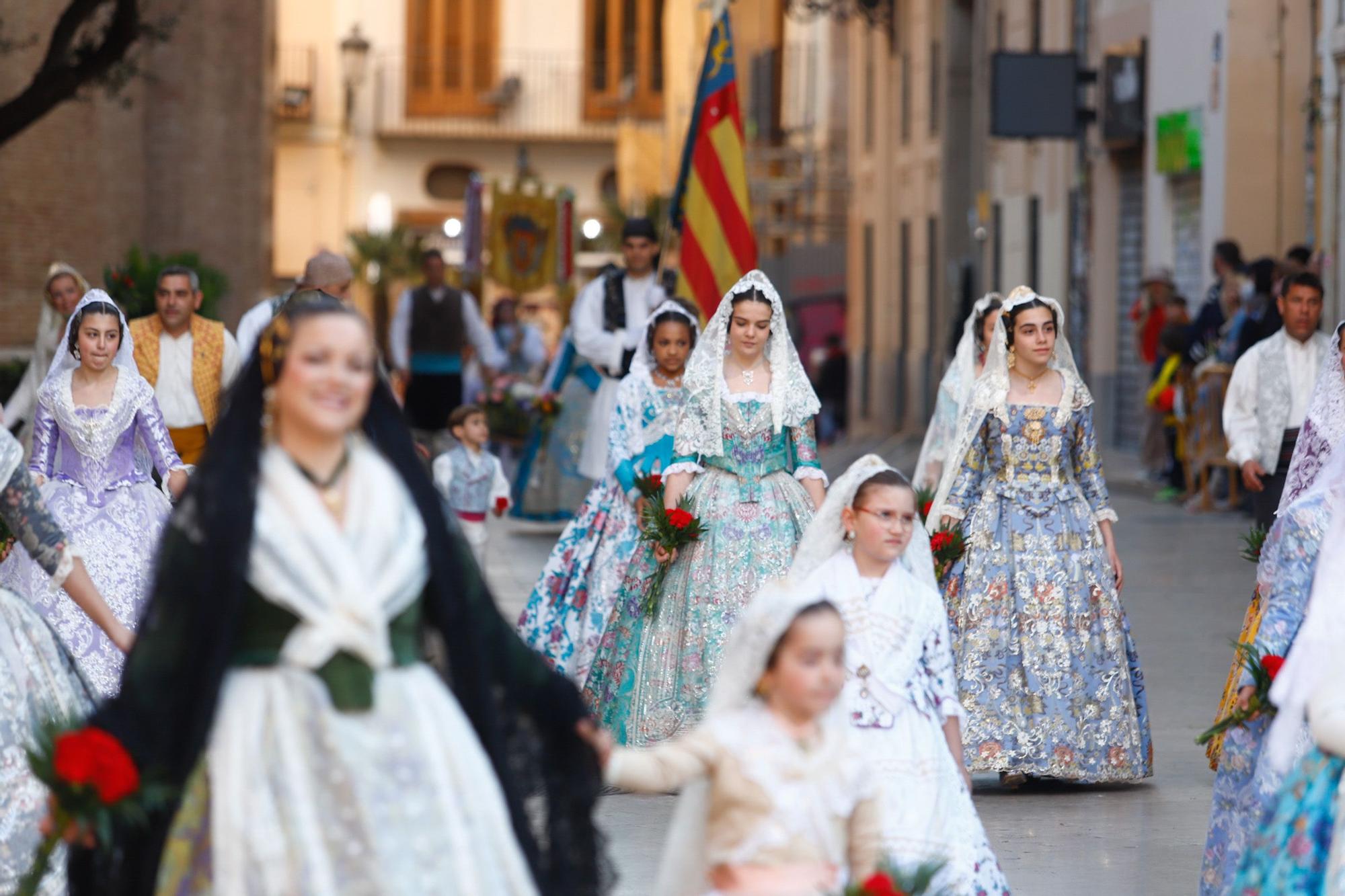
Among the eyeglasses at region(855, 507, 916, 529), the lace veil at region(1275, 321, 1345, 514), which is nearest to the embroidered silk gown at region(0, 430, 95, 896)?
the eyeglasses at region(855, 507, 916, 529)

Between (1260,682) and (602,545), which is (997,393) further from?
(1260,682)

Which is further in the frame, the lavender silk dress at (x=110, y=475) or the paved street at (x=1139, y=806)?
the lavender silk dress at (x=110, y=475)

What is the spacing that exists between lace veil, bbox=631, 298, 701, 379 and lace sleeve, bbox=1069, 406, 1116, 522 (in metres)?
1.66

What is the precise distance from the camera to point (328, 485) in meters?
4.40

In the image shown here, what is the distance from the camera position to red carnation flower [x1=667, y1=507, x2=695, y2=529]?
8.54m

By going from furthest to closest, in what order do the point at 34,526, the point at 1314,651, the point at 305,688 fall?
1. the point at 34,526
2. the point at 1314,651
3. the point at 305,688

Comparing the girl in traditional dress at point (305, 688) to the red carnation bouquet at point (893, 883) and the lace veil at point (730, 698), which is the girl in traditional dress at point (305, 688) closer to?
the lace veil at point (730, 698)

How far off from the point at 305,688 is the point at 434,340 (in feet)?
43.1

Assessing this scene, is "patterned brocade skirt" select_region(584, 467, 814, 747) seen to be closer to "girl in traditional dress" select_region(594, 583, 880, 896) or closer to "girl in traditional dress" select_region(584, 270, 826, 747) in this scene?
"girl in traditional dress" select_region(584, 270, 826, 747)

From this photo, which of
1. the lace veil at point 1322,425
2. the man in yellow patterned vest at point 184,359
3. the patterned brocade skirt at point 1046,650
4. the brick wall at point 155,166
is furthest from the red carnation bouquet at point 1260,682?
the brick wall at point 155,166

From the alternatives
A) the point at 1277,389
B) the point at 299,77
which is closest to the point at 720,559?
the point at 1277,389

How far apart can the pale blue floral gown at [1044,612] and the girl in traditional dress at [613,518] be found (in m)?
1.35

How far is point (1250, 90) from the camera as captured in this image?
22.7 meters

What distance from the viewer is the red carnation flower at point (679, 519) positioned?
854cm
